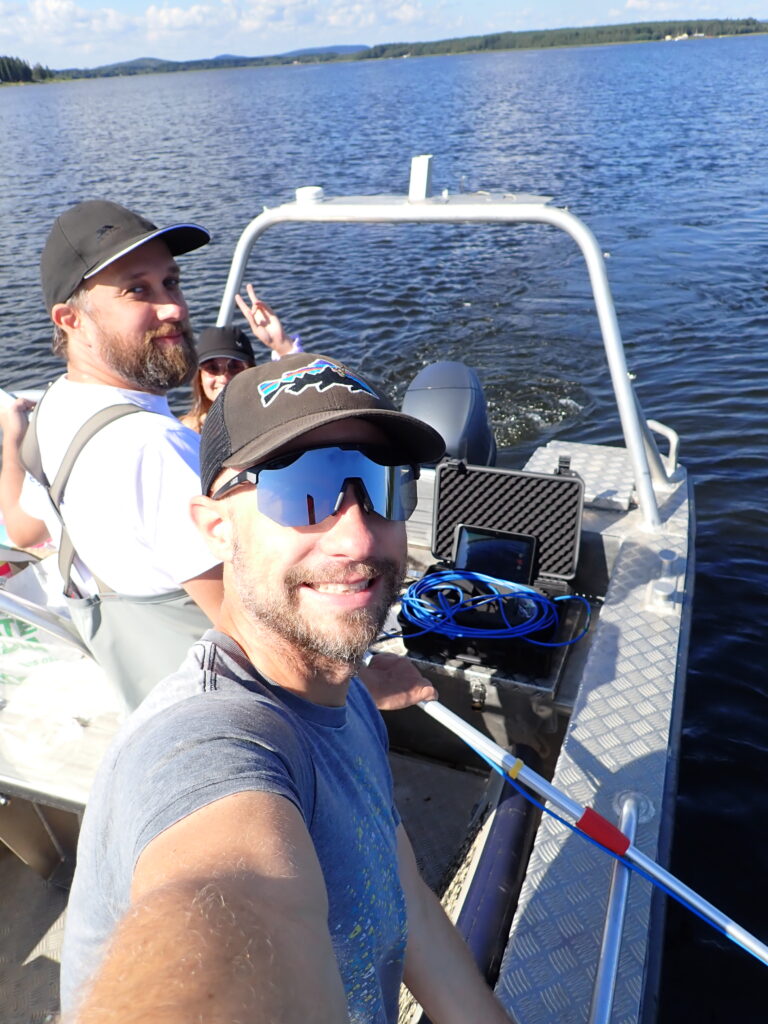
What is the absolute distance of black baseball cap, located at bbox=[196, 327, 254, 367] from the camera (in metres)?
3.71

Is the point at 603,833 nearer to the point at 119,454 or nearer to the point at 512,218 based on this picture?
the point at 119,454

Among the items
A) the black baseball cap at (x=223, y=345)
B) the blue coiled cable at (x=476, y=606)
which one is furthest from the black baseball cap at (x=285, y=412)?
the black baseball cap at (x=223, y=345)

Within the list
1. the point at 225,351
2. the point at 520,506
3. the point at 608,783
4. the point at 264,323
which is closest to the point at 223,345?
the point at 225,351

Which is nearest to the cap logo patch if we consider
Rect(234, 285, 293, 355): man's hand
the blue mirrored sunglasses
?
the blue mirrored sunglasses

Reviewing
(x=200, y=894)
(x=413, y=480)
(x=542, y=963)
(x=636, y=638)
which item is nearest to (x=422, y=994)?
(x=542, y=963)

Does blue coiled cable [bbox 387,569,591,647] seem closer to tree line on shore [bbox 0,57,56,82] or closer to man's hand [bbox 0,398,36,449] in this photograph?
man's hand [bbox 0,398,36,449]

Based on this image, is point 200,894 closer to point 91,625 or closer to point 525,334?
point 91,625

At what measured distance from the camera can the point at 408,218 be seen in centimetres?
359

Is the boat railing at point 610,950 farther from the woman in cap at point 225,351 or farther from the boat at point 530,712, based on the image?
the woman in cap at point 225,351

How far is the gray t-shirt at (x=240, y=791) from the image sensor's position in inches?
36.0

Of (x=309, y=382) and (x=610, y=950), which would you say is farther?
(x=610, y=950)

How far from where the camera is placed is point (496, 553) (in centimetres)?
327

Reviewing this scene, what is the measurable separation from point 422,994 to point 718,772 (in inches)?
129

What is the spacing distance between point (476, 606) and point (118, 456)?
172 cm
